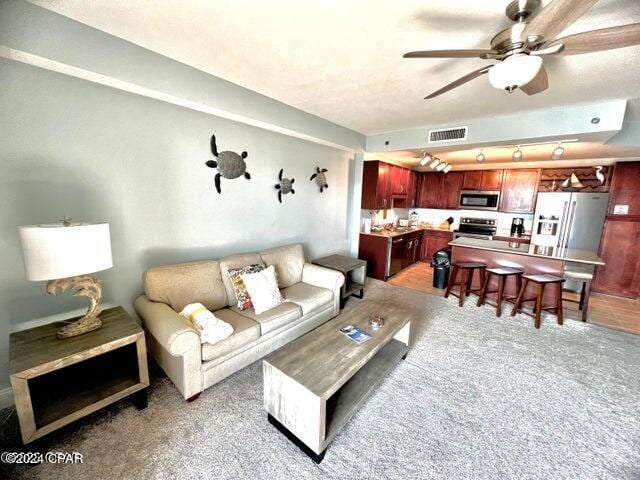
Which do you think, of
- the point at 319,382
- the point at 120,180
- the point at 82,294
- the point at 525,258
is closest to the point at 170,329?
the point at 82,294

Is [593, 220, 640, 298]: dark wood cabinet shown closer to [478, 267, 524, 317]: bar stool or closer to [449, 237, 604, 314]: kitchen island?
[449, 237, 604, 314]: kitchen island

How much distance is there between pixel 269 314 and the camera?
2.36 m

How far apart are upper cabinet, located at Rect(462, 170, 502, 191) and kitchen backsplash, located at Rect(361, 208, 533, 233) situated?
59 centimetres

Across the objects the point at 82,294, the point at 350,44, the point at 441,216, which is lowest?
the point at 82,294

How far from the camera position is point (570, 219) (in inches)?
177

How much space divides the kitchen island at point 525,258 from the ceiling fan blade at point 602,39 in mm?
2721

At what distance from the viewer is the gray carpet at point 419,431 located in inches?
56.9

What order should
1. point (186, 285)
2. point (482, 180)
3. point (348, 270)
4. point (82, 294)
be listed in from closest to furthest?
point (82, 294) < point (186, 285) < point (348, 270) < point (482, 180)

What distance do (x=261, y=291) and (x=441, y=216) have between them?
5.44m

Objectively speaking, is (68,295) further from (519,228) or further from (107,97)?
(519,228)

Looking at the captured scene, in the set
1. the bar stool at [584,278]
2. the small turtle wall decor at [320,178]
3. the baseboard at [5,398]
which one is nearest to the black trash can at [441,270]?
the bar stool at [584,278]

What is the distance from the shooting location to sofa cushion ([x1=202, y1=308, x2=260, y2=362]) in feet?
6.16

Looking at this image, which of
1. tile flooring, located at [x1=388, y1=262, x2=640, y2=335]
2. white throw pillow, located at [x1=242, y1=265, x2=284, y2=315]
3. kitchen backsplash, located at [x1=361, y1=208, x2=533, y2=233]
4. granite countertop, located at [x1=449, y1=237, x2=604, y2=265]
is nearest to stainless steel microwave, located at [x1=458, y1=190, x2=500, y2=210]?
kitchen backsplash, located at [x1=361, y1=208, x2=533, y2=233]

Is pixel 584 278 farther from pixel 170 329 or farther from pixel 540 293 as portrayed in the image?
pixel 170 329
